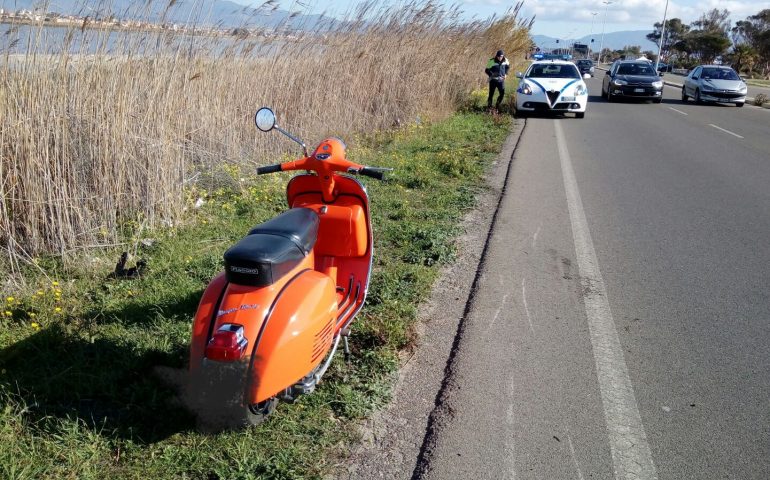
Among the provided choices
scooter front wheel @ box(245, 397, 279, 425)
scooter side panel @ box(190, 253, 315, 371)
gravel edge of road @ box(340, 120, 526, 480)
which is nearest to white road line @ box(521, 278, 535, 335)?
gravel edge of road @ box(340, 120, 526, 480)

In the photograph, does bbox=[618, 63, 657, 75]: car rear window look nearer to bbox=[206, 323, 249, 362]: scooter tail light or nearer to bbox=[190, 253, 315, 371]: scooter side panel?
bbox=[190, 253, 315, 371]: scooter side panel

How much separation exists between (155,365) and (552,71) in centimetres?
1584

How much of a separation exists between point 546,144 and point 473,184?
13.9 ft

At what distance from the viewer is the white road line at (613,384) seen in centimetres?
286

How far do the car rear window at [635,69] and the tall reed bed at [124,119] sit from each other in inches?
679

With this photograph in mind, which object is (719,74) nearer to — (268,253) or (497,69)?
(497,69)

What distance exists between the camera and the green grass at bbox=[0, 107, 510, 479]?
275cm

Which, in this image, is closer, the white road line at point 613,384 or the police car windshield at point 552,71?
the white road line at point 613,384

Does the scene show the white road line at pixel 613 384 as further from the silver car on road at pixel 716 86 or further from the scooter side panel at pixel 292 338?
the silver car on road at pixel 716 86

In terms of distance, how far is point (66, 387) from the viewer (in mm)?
3256

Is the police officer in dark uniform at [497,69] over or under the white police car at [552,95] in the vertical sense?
over

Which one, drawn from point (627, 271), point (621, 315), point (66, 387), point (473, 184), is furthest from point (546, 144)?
point (66, 387)

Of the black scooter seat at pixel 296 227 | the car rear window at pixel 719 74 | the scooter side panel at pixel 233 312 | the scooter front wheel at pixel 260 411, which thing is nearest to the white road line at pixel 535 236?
the black scooter seat at pixel 296 227

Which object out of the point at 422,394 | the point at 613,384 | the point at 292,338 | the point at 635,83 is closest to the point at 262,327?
the point at 292,338
